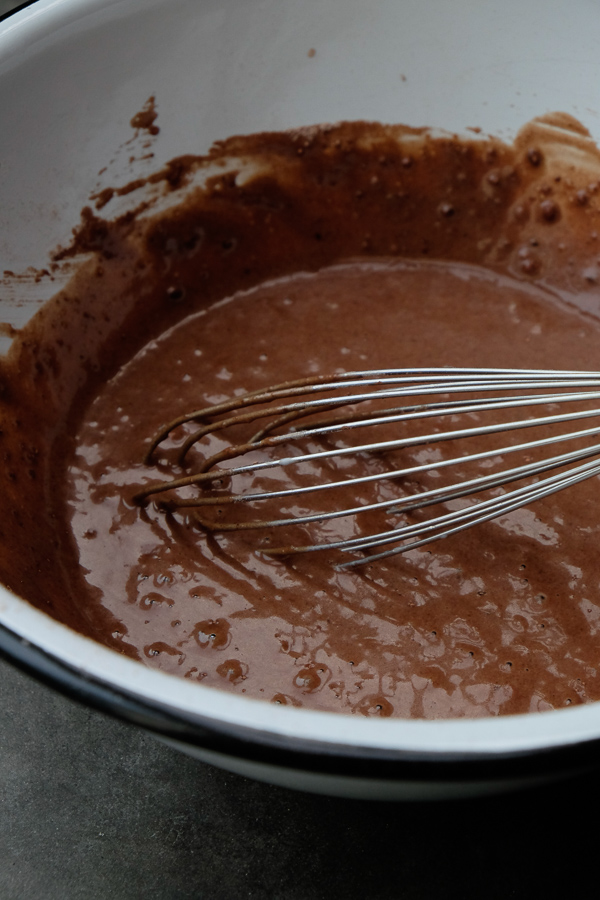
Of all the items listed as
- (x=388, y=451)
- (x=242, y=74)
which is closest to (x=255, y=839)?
(x=388, y=451)

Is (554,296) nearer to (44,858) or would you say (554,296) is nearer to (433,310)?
(433,310)

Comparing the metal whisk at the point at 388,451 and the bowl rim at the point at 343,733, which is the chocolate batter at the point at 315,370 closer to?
the metal whisk at the point at 388,451

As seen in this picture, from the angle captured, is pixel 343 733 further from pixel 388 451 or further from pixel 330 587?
pixel 388 451

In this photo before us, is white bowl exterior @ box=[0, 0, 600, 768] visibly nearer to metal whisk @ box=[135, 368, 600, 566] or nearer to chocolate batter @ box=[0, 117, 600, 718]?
chocolate batter @ box=[0, 117, 600, 718]

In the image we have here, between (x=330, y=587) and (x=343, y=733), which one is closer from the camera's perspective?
(x=343, y=733)

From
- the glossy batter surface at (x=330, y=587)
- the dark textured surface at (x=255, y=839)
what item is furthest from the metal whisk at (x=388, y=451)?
the dark textured surface at (x=255, y=839)
